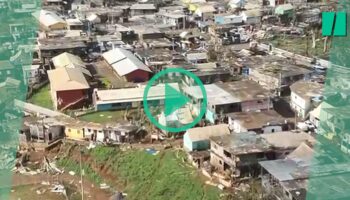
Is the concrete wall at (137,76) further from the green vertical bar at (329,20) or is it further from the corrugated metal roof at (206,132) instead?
the green vertical bar at (329,20)

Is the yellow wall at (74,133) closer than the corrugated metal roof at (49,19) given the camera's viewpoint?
Yes

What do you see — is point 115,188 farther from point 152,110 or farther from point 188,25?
point 188,25

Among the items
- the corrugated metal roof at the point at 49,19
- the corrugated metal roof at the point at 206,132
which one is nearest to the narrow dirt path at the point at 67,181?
the corrugated metal roof at the point at 206,132

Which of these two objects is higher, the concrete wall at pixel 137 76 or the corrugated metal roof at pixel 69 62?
the corrugated metal roof at pixel 69 62

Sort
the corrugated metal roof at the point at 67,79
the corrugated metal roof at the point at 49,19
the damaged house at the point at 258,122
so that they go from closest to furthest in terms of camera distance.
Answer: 1. the damaged house at the point at 258,122
2. the corrugated metal roof at the point at 67,79
3. the corrugated metal roof at the point at 49,19

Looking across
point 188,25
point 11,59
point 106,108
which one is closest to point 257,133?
point 106,108
